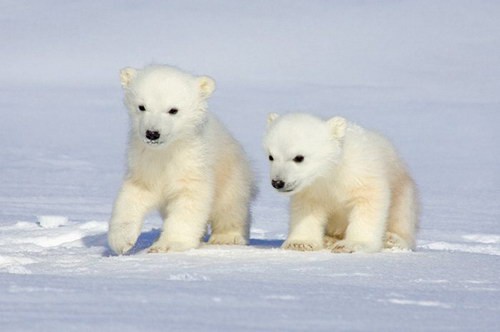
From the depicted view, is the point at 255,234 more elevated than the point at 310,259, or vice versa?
the point at 310,259

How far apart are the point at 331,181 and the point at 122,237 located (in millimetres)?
1511

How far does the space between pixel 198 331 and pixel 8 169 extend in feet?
52.3

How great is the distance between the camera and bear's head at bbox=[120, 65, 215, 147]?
6.75m

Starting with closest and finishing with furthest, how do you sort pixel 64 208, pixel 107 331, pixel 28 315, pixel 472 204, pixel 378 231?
pixel 107 331 → pixel 28 315 → pixel 378 231 → pixel 64 208 → pixel 472 204

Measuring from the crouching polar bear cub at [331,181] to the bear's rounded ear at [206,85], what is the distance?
0.49 m

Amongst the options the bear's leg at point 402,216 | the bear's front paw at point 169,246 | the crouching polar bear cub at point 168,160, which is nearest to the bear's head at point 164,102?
the crouching polar bear cub at point 168,160

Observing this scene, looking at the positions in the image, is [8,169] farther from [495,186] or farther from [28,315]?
[28,315]

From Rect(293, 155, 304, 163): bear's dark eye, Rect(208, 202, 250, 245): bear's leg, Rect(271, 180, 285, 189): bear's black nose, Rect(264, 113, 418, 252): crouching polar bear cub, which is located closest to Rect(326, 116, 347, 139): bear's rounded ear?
Rect(264, 113, 418, 252): crouching polar bear cub

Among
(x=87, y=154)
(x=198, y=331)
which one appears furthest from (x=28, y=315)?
(x=87, y=154)

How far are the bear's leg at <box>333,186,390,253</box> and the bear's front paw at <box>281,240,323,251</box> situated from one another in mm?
166

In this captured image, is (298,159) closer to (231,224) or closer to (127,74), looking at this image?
(231,224)

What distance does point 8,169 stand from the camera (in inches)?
744

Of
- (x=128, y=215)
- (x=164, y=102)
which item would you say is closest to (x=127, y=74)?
(x=164, y=102)

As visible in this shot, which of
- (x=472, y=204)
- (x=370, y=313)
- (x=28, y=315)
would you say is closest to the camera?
(x=28, y=315)
